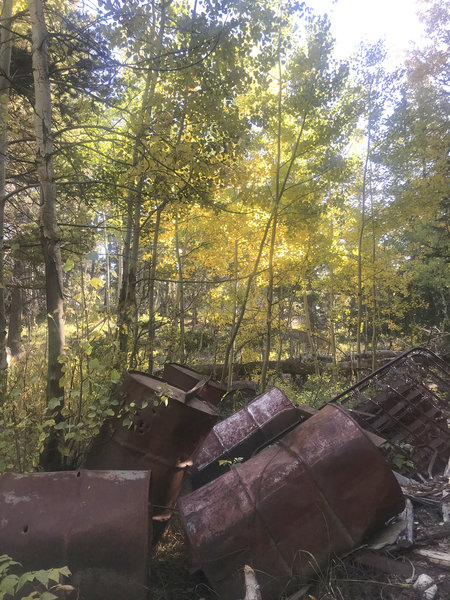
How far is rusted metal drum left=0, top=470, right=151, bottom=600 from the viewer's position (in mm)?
2227

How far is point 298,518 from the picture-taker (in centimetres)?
255

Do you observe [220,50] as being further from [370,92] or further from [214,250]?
[370,92]

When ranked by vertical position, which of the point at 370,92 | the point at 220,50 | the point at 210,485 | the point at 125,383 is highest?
the point at 370,92

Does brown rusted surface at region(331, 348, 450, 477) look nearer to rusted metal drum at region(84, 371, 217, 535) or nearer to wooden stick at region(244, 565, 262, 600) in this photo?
rusted metal drum at region(84, 371, 217, 535)

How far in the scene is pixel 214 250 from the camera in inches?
397

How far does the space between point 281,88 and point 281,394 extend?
19.9 feet

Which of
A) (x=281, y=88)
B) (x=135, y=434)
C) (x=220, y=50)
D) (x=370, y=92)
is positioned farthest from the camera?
(x=370, y=92)

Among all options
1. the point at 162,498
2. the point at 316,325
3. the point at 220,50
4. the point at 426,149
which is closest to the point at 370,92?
the point at 426,149

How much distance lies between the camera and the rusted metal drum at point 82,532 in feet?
7.30

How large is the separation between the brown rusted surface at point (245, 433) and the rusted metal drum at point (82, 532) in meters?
1.25

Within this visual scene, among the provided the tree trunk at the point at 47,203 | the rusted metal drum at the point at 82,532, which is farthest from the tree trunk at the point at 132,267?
the rusted metal drum at the point at 82,532

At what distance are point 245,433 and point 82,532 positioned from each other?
2.03 m

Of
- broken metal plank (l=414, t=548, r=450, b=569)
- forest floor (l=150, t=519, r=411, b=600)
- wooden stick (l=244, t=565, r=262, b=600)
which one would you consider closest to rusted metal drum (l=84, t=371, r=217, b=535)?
forest floor (l=150, t=519, r=411, b=600)

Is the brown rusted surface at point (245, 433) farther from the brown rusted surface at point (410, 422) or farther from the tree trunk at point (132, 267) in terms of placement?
the tree trunk at point (132, 267)
